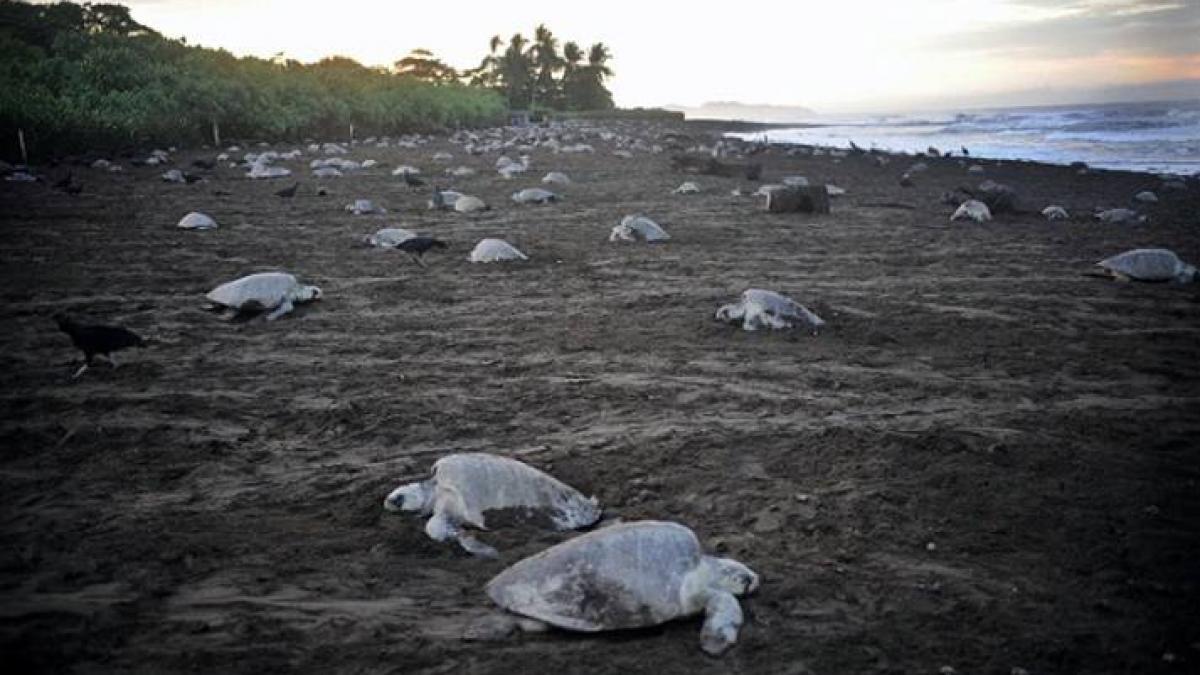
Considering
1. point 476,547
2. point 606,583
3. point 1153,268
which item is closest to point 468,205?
point 1153,268

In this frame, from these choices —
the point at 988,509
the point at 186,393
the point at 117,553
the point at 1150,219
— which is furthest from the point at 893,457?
the point at 1150,219

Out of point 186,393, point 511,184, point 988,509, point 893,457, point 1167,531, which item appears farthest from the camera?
point 511,184

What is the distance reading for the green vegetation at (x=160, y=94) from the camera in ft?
72.6

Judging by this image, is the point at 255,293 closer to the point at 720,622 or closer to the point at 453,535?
the point at 453,535

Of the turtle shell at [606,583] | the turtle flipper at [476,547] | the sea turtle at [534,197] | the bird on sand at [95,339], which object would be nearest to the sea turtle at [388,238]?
the sea turtle at [534,197]

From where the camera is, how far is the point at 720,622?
8.64ft

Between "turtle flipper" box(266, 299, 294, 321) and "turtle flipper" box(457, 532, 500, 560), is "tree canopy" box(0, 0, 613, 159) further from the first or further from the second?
"turtle flipper" box(457, 532, 500, 560)

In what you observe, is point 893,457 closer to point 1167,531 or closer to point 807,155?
point 1167,531

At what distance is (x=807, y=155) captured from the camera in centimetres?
3059

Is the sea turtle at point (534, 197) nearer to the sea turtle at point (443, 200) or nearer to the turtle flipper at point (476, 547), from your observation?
the sea turtle at point (443, 200)

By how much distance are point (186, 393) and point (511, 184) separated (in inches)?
518

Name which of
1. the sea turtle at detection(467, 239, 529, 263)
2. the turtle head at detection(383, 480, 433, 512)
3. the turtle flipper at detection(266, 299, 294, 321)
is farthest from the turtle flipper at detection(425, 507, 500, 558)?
the sea turtle at detection(467, 239, 529, 263)

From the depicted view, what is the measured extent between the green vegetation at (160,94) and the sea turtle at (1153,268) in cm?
2459

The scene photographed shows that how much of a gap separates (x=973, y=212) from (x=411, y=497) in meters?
11.9
